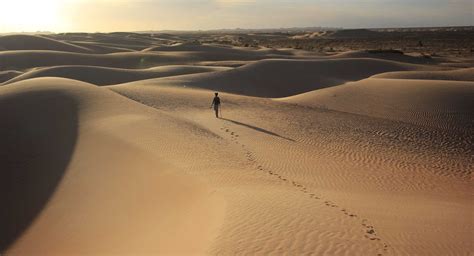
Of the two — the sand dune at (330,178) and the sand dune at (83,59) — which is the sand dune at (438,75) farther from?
the sand dune at (83,59)

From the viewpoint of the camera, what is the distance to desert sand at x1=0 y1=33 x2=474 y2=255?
7.72 metres

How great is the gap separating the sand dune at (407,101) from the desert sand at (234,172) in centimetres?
14

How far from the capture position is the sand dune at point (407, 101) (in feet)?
69.7

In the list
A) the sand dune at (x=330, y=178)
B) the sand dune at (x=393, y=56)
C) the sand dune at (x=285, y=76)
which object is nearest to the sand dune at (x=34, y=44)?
the sand dune at (x=285, y=76)

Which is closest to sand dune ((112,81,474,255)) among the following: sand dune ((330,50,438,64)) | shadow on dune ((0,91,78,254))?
shadow on dune ((0,91,78,254))

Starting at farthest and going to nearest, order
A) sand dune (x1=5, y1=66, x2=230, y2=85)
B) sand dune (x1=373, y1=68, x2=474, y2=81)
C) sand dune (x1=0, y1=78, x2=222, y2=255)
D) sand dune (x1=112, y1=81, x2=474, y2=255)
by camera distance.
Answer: sand dune (x1=373, y1=68, x2=474, y2=81)
sand dune (x1=5, y1=66, x2=230, y2=85)
sand dune (x1=0, y1=78, x2=222, y2=255)
sand dune (x1=112, y1=81, x2=474, y2=255)

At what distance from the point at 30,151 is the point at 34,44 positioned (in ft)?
166

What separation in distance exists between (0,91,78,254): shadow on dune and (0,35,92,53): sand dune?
4015 cm

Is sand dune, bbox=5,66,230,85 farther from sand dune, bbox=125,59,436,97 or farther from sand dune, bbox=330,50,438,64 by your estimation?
sand dune, bbox=330,50,438,64

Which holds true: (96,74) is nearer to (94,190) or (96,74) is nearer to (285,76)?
(285,76)

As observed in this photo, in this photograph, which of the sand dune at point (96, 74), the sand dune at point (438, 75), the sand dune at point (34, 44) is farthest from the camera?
the sand dune at point (34, 44)

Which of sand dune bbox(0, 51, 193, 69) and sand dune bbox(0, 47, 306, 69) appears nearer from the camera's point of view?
sand dune bbox(0, 51, 193, 69)

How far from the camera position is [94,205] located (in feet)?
32.5

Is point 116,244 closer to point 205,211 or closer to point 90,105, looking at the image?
point 205,211
